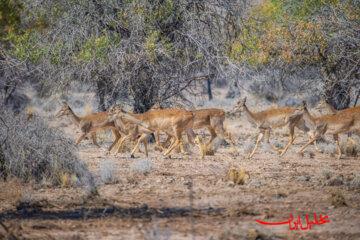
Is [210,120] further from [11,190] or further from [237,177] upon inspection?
[11,190]

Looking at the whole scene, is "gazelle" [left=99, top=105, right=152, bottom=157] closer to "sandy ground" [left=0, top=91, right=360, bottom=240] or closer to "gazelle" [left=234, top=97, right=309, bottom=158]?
"sandy ground" [left=0, top=91, right=360, bottom=240]

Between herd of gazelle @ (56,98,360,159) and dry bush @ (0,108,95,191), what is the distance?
383 cm

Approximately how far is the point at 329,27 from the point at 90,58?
25.2 ft

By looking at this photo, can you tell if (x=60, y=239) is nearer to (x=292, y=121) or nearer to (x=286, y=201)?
(x=286, y=201)

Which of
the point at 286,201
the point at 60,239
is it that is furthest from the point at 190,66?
the point at 60,239

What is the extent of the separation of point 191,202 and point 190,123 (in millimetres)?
6632

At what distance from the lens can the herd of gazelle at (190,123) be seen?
18.8 m

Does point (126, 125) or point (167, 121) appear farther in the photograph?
point (126, 125)

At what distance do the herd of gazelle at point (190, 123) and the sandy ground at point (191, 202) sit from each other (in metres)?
1.02

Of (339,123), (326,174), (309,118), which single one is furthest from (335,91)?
(326,174)

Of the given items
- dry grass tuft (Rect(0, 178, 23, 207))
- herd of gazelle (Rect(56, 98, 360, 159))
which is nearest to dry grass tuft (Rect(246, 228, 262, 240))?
dry grass tuft (Rect(0, 178, 23, 207))

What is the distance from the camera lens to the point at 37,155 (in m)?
14.6

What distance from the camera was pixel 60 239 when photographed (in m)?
9.72

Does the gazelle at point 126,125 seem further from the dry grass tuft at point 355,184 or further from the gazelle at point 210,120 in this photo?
the dry grass tuft at point 355,184
